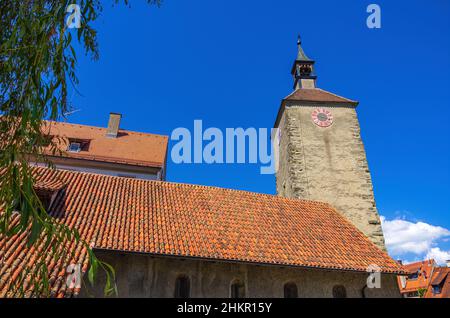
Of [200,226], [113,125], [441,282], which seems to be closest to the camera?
[200,226]

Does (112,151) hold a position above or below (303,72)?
below

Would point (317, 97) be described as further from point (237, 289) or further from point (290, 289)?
point (237, 289)

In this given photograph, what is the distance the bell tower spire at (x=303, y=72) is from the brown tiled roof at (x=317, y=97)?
4.20ft

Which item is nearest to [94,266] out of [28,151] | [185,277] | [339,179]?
A: [28,151]

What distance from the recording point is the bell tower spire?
22152 mm

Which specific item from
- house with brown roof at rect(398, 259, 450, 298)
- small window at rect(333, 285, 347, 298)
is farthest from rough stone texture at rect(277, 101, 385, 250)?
house with brown roof at rect(398, 259, 450, 298)

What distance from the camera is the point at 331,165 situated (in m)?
17.1

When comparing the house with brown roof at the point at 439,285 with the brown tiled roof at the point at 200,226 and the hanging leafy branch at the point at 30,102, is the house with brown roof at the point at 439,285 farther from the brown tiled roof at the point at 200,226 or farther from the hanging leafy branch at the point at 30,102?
the hanging leafy branch at the point at 30,102

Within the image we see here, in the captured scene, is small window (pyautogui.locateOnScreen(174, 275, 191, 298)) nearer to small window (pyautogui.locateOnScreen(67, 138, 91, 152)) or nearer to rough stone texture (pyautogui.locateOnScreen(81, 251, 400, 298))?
rough stone texture (pyautogui.locateOnScreen(81, 251, 400, 298))

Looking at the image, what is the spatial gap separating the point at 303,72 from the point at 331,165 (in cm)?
869

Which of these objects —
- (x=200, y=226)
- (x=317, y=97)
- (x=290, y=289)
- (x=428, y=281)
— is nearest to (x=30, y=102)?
(x=200, y=226)
